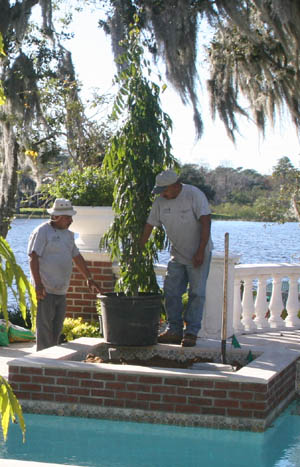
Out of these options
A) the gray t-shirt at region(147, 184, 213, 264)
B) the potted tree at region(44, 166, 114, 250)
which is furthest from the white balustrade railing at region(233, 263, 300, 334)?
the gray t-shirt at region(147, 184, 213, 264)

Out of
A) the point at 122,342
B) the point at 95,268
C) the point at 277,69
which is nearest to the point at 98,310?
the point at 95,268

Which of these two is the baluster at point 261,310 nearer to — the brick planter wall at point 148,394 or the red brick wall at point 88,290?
the red brick wall at point 88,290

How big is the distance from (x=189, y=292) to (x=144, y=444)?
1.92m

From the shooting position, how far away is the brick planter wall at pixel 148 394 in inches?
194

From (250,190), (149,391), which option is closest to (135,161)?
(149,391)

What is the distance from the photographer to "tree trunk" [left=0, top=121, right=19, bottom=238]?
43.2 ft

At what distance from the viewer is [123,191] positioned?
625 cm

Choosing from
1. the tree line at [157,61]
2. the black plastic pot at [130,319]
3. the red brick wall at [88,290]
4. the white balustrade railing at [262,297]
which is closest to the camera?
the black plastic pot at [130,319]

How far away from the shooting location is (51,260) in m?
6.09

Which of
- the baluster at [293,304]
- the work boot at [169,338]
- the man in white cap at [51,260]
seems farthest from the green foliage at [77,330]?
the baluster at [293,304]

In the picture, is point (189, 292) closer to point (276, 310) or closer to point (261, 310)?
point (261, 310)

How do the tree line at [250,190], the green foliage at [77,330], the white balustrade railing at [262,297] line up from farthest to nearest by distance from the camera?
the tree line at [250,190] → the white balustrade railing at [262,297] → the green foliage at [77,330]

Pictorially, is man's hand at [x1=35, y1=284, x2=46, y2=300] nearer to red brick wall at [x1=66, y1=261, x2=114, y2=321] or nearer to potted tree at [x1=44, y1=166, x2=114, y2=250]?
red brick wall at [x1=66, y1=261, x2=114, y2=321]

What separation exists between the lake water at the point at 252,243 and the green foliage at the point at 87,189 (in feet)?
9.18
